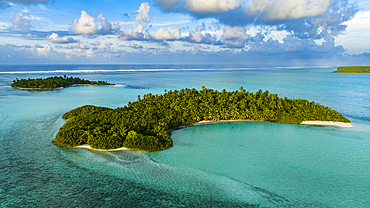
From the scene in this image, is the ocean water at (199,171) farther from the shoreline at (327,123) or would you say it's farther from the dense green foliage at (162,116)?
the shoreline at (327,123)

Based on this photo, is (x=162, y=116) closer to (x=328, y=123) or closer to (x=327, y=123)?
(x=327, y=123)

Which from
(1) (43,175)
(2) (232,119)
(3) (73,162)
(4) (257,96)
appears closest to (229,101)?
(2) (232,119)

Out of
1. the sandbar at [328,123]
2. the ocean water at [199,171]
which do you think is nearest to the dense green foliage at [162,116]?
the sandbar at [328,123]

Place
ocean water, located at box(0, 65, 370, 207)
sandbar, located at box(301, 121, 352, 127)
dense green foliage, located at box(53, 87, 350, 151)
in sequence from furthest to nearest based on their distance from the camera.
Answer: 1. sandbar, located at box(301, 121, 352, 127)
2. dense green foliage, located at box(53, 87, 350, 151)
3. ocean water, located at box(0, 65, 370, 207)

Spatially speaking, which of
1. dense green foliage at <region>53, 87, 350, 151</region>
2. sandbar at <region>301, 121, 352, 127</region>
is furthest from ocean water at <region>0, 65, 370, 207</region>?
sandbar at <region>301, 121, 352, 127</region>

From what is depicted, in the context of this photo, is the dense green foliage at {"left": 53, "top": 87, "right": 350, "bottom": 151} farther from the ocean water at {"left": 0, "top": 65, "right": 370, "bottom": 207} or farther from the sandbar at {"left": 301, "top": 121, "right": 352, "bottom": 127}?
the ocean water at {"left": 0, "top": 65, "right": 370, "bottom": 207}

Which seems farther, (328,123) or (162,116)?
(328,123)

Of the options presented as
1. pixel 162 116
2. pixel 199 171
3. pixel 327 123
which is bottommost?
pixel 199 171

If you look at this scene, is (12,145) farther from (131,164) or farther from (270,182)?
(270,182)

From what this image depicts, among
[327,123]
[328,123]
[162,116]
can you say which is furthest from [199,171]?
[328,123]
